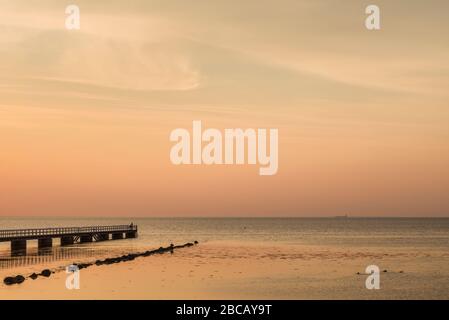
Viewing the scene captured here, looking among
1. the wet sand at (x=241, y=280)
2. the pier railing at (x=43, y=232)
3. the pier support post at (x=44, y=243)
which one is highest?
Result: the pier railing at (x=43, y=232)

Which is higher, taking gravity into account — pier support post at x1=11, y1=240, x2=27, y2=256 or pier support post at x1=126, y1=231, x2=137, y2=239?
pier support post at x1=11, y1=240, x2=27, y2=256

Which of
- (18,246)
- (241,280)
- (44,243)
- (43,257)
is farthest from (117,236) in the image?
(241,280)

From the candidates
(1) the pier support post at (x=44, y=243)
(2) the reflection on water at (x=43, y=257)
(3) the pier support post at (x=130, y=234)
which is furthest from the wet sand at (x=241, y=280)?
(3) the pier support post at (x=130, y=234)

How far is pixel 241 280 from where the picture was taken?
5284cm

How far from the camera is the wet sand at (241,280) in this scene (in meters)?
43.8

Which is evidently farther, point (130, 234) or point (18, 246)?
point (130, 234)

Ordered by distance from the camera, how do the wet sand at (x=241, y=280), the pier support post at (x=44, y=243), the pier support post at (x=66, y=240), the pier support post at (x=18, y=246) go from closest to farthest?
the wet sand at (x=241, y=280) → the pier support post at (x=18, y=246) → the pier support post at (x=44, y=243) → the pier support post at (x=66, y=240)

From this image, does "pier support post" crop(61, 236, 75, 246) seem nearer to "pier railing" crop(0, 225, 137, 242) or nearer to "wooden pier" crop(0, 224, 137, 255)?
"wooden pier" crop(0, 224, 137, 255)

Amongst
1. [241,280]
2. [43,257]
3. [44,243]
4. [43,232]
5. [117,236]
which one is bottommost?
[117,236]

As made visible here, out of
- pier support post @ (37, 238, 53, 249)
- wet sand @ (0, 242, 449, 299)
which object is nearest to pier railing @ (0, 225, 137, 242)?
pier support post @ (37, 238, 53, 249)

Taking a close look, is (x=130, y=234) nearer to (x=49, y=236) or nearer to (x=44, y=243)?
(x=44, y=243)

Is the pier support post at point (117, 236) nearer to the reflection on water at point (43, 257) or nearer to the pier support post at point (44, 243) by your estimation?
the pier support post at point (44, 243)

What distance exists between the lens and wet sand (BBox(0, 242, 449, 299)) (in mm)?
43781
